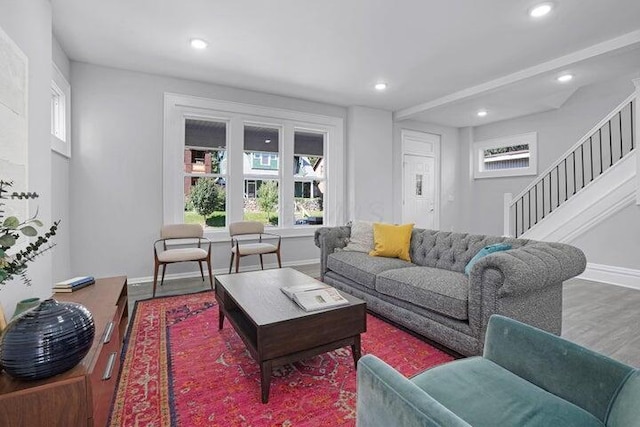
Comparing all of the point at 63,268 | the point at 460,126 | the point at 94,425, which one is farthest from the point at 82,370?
the point at 460,126

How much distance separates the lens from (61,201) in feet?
11.2

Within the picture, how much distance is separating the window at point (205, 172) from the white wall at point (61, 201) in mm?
1287

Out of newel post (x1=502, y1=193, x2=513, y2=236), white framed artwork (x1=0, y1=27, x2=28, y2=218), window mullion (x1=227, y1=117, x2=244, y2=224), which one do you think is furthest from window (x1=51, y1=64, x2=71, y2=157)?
newel post (x1=502, y1=193, x2=513, y2=236)

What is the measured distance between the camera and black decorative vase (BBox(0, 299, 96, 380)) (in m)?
1.08

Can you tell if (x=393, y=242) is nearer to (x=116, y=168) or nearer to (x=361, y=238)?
(x=361, y=238)

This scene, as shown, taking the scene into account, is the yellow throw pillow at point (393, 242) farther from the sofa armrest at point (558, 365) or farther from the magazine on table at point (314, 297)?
the sofa armrest at point (558, 365)

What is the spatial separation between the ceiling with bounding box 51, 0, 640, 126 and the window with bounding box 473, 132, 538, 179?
5.24 feet

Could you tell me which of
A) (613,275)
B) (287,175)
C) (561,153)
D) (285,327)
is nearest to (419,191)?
(561,153)

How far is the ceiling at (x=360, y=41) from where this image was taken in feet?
8.90

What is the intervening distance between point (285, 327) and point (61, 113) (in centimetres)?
361

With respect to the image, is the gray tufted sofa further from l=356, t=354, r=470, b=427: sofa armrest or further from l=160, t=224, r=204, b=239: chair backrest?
l=160, t=224, r=204, b=239: chair backrest

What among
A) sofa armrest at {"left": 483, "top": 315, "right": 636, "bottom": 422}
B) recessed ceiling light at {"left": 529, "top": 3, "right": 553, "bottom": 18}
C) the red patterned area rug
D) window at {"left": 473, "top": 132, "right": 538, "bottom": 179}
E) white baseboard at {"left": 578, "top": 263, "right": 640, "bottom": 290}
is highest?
recessed ceiling light at {"left": 529, "top": 3, "right": 553, "bottom": 18}

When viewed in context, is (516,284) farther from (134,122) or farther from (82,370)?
(134,122)

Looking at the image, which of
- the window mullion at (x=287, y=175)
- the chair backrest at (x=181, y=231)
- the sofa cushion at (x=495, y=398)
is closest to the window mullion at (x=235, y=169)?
the chair backrest at (x=181, y=231)
